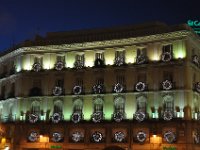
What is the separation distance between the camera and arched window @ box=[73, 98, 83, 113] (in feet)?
217

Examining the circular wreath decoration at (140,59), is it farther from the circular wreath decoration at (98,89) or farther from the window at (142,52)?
the circular wreath decoration at (98,89)

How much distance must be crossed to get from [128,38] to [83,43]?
737cm

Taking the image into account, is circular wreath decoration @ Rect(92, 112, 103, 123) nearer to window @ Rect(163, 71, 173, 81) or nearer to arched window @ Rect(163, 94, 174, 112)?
arched window @ Rect(163, 94, 174, 112)

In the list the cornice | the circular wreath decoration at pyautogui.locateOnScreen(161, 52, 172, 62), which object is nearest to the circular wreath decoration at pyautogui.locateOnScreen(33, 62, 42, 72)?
the cornice

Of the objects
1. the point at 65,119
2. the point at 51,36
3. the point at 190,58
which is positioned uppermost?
the point at 51,36

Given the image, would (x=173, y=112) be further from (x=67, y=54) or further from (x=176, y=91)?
(x=67, y=54)

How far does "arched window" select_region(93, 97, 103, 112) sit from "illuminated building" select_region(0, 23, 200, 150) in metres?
0.15

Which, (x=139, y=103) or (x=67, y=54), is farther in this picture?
(x=67, y=54)

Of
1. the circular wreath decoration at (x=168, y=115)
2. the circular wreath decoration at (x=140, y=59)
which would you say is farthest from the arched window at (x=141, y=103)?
the circular wreath decoration at (x=140, y=59)

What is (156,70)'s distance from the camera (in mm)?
62219

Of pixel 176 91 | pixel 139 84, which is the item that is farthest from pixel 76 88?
pixel 176 91

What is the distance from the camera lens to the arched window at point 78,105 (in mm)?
66000

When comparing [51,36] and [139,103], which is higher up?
[51,36]

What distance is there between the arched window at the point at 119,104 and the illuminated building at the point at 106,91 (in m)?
0.14
